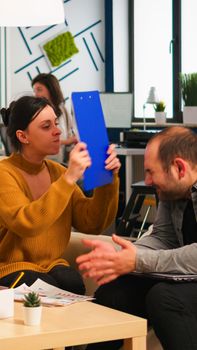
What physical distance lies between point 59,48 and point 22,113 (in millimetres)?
4995

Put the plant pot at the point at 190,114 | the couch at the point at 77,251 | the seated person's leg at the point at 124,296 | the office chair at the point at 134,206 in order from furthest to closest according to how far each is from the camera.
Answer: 1. the plant pot at the point at 190,114
2. the office chair at the point at 134,206
3. the couch at the point at 77,251
4. the seated person's leg at the point at 124,296

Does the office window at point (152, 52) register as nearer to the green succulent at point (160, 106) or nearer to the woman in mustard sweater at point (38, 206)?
the green succulent at point (160, 106)

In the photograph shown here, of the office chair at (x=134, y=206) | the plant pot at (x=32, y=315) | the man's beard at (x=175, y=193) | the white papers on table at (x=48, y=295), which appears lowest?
the office chair at (x=134, y=206)

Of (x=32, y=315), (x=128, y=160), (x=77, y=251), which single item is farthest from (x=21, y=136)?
(x=128, y=160)

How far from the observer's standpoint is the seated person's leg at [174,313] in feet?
7.79

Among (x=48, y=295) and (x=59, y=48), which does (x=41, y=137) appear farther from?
(x=59, y=48)

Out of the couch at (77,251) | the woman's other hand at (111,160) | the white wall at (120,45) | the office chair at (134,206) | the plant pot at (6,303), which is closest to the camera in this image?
the plant pot at (6,303)

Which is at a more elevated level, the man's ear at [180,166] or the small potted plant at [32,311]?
the man's ear at [180,166]

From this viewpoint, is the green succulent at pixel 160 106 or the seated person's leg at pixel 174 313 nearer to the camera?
the seated person's leg at pixel 174 313

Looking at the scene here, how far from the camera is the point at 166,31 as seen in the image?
7812 millimetres

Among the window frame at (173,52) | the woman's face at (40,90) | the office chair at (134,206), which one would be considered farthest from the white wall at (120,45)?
the woman's face at (40,90)

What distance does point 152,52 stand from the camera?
26.4ft

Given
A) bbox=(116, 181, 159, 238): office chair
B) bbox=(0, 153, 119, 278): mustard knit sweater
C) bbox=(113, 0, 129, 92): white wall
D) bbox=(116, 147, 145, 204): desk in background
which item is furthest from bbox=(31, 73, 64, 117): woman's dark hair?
bbox=(0, 153, 119, 278): mustard knit sweater

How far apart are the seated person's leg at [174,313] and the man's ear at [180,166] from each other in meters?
0.37
